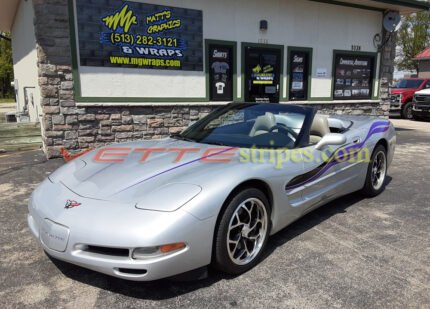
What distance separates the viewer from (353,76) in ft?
36.2

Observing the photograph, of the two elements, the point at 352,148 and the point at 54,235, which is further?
the point at 352,148

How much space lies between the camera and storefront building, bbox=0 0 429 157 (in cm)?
706

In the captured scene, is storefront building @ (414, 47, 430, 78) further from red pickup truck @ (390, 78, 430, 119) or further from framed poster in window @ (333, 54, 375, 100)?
framed poster in window @ (333, 54, 375, 100)

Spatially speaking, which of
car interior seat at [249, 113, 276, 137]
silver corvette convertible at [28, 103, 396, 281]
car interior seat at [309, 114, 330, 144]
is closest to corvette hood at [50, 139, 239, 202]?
silver corvette convertible at [28, 103, 396, 281]

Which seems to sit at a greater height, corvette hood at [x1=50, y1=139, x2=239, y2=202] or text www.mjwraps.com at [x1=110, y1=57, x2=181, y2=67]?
text www.mjwraps.com at [x1=110, y1=57, x2=181, y2=67]

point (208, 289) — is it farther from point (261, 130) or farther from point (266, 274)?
point (261, 130)

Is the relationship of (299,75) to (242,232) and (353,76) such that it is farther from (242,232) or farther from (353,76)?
(242,232)

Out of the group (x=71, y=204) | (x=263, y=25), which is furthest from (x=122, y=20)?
(x=71, y=204)

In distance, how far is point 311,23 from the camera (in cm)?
992

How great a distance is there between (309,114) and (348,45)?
8.02 meters

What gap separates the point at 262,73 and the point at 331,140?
6353mm

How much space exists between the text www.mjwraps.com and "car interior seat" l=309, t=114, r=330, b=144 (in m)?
4.87

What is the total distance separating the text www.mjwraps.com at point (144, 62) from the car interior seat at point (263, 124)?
4709 millimetres

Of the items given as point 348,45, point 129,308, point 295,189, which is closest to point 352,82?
point 348,45
